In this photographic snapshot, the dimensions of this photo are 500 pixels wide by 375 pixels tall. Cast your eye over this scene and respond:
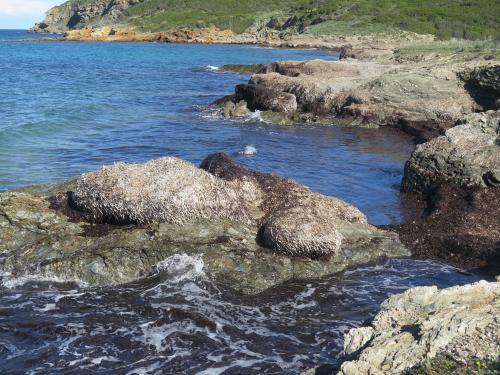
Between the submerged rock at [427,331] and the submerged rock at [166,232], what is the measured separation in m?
3.93

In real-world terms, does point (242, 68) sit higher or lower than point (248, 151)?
higher

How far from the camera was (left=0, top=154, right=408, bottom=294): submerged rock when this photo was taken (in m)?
10.4

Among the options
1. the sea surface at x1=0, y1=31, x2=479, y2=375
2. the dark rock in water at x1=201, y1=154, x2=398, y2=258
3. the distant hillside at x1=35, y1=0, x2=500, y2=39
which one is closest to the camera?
the sea surface at x1=0, y1=31, x2=479, y2=375

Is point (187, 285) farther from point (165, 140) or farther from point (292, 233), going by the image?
point (165, 140)

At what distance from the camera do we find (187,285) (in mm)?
10156

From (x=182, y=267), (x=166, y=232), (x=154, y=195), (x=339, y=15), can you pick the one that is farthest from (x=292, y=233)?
(x=339, y=15)

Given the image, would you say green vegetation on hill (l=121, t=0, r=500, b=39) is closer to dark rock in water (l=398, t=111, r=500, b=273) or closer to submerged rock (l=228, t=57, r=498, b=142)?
submerged rock (l=228, t=57, r=498, b=142)

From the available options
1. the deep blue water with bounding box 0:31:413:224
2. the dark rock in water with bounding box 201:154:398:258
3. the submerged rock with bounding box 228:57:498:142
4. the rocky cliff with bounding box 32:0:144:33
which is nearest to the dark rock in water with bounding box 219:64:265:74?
the deep blue water with bounding box 0:31:413:224

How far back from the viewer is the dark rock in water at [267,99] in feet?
102

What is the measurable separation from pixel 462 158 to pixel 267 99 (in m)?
17.7

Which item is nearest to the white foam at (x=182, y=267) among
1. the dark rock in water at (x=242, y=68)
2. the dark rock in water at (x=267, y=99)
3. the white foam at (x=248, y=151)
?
the white foam at (x=248, y=151)

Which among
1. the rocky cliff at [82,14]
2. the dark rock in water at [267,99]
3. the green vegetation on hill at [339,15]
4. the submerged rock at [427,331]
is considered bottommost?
the submerged rock at [427,331]

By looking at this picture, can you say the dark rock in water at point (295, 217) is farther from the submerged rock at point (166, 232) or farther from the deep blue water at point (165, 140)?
Answer: the deep blue water at point (165, 140)

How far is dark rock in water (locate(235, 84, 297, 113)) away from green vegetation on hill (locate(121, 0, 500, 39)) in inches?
2211
